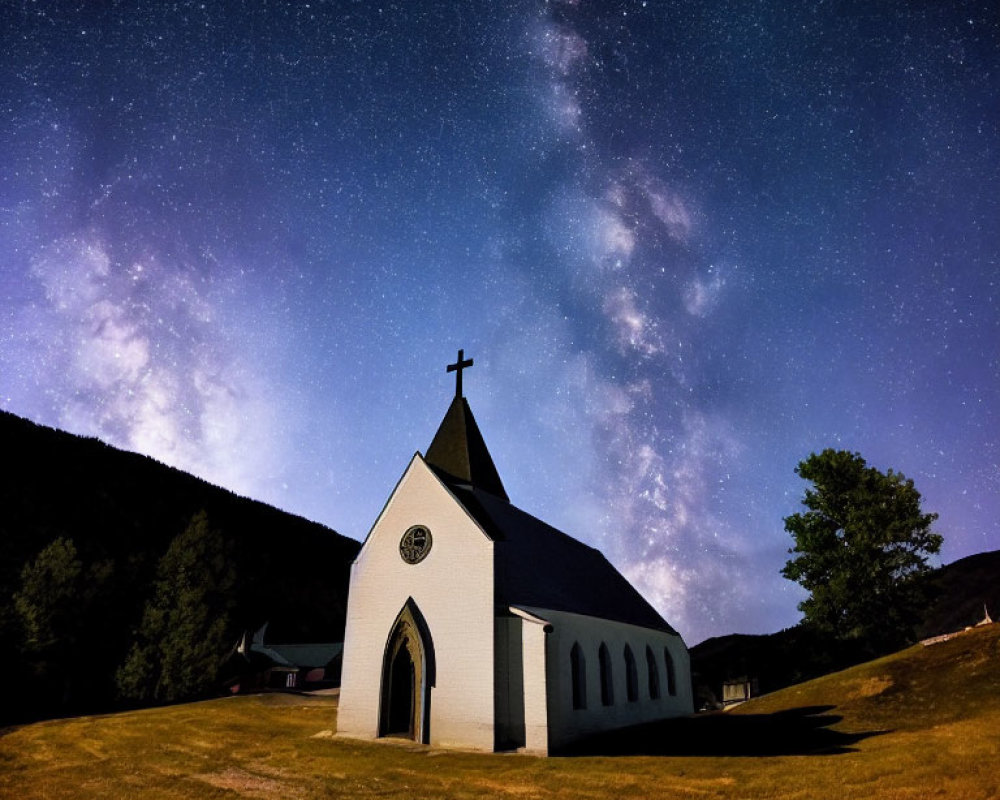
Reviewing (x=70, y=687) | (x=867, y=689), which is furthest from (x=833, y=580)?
(x=70, y=687)

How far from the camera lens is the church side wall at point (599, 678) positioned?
20734 mm

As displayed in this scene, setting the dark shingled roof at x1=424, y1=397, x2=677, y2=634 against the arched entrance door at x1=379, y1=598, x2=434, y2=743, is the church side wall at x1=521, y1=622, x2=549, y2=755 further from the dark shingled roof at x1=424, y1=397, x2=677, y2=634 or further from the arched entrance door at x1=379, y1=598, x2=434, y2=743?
the arched entrance door at x1=379, y1=598, x2=434, y2=743

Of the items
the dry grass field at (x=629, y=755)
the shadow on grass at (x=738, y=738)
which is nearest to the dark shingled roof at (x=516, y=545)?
the shadow on grass at (x=738, y=738)

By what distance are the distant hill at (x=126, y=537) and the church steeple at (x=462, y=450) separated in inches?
575

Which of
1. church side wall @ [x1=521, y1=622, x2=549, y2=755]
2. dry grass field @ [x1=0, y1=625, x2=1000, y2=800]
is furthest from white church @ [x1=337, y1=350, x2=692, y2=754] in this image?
dry grass field @ [x1=0, y1=625, x2=1000, y2=800]

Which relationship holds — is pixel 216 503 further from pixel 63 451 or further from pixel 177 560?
pixel 177 560

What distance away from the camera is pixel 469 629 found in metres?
21.8

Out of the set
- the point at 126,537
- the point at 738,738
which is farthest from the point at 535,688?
the point at 126,537

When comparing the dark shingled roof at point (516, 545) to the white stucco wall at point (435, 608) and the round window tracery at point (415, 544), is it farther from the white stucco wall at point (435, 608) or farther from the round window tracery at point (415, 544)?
the round window tracery at point (415, 544)

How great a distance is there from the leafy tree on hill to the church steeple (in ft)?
78.9

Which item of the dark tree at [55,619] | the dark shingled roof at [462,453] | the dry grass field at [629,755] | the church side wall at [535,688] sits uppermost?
the dark shingled roof at [462,453]

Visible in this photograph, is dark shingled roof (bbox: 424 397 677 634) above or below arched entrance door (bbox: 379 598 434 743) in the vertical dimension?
above

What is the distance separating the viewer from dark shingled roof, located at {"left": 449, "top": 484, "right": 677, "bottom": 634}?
77.2ft

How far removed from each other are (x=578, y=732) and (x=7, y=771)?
18.7 m
